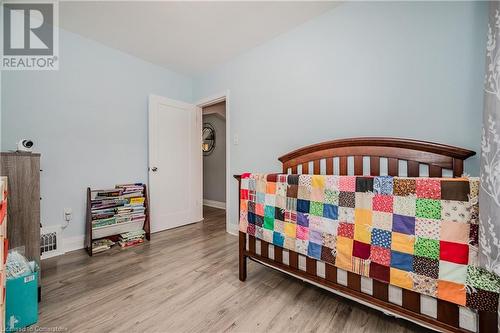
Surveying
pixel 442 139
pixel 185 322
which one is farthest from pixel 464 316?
pixel 185 322

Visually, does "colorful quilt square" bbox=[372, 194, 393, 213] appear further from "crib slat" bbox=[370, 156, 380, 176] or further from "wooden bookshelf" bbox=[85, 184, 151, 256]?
"wooden bookshelf" bbox=[85, 184, 151, 256]

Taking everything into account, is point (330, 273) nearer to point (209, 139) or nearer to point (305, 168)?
point (305, 168)

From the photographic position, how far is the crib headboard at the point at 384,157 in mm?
1162

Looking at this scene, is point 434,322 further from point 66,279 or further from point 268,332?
point 66,279

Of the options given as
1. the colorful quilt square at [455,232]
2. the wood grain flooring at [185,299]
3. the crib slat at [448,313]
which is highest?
the colorful quilt square at [455,232]

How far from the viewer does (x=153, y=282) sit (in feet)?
5.16

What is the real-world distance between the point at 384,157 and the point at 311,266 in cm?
84

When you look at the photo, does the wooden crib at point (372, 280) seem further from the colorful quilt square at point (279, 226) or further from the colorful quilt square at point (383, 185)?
the colorful quilt square at point (383, 185)

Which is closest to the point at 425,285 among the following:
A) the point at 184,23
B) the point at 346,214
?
the point at 346,214

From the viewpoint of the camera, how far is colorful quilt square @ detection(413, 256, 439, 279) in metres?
0.87

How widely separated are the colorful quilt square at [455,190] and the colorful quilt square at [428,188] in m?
0.02

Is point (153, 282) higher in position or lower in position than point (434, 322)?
lower

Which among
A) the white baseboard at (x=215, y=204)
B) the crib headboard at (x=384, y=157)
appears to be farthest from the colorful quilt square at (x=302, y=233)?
the white baseboard at (x=215, y=204)

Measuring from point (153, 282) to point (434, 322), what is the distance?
1.70 meters
